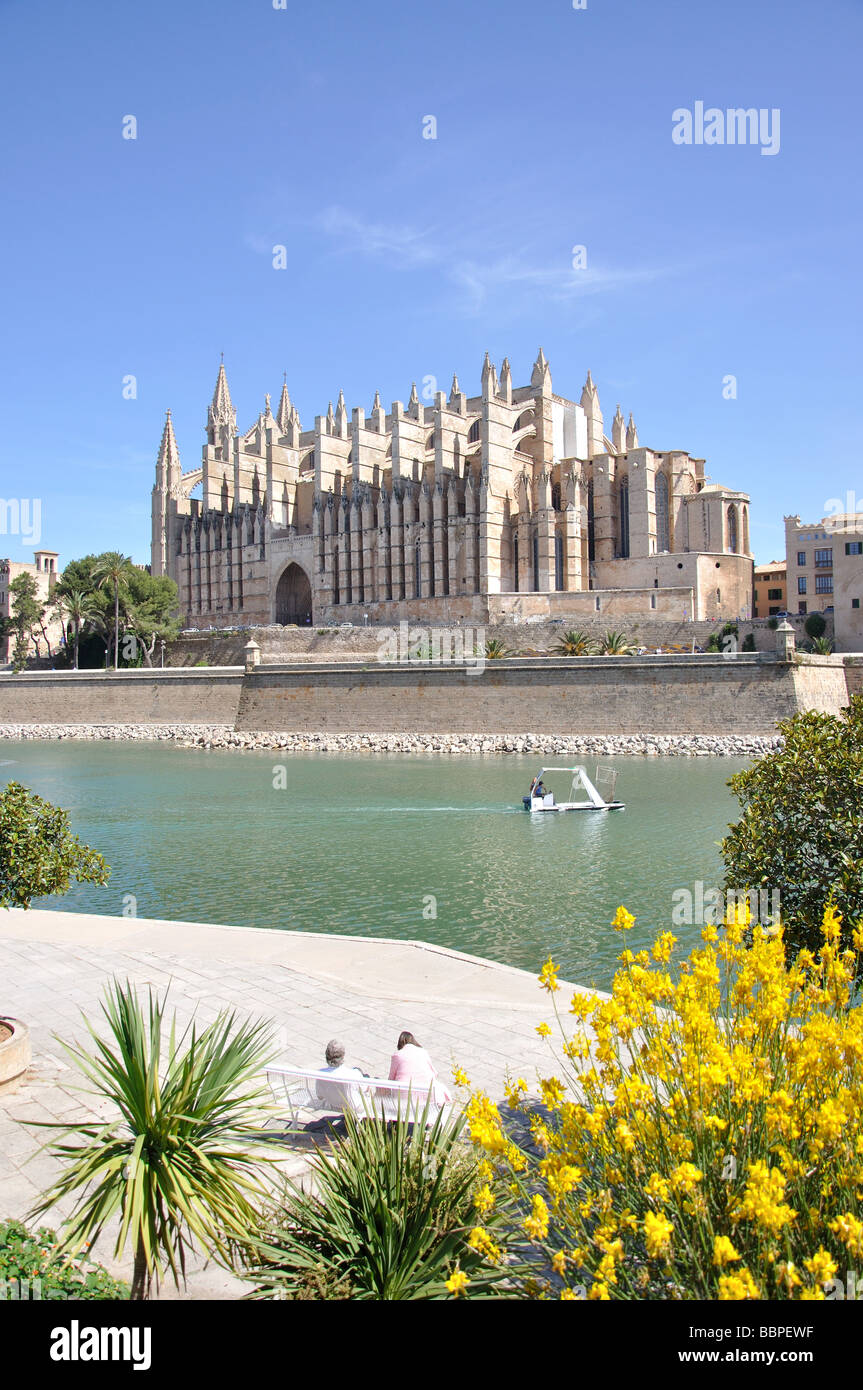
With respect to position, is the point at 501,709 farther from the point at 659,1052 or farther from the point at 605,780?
the point at 659,1052

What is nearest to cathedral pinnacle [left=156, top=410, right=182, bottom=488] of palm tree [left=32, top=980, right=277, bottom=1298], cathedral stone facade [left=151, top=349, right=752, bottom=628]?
cathedral stone facade [left=151, top=349, right=752, bottom=628]

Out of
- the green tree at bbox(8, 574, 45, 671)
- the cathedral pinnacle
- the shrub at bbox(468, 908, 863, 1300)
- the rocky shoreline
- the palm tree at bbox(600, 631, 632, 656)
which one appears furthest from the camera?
the cathedral pinnacle

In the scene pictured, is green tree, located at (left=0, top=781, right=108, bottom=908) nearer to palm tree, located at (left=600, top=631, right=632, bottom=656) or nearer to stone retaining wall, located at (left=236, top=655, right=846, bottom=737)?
stone retaining wall, located at (left=236, top=655, right=846, bottom=737)

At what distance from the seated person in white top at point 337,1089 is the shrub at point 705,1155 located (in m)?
1.46

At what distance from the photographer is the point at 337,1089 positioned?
17.5 ft

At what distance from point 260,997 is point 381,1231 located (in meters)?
4.80

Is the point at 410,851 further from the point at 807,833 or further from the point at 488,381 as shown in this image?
the point at 488,381

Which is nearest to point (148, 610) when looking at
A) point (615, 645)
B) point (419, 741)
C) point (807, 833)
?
point (419, 741)

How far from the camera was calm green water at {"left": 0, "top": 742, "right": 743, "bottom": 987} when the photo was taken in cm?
1330

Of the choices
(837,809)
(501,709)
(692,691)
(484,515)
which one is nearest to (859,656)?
(692,691)

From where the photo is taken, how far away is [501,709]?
4134cm

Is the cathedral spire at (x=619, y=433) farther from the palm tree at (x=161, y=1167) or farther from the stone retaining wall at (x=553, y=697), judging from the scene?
the palm tree at (x=161, y=1167)

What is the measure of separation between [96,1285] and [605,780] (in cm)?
2590

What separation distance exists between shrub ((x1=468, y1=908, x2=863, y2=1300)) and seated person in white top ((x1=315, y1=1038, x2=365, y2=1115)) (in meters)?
1.46
